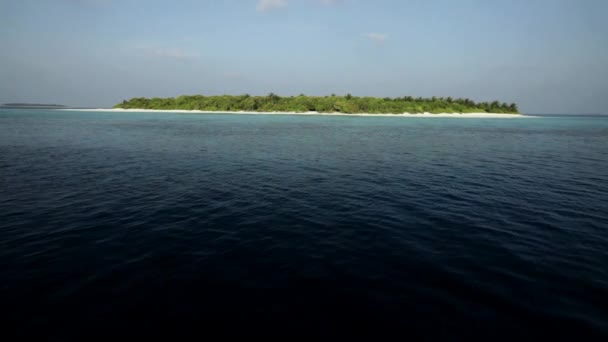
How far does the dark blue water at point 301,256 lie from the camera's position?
7586 millimetres

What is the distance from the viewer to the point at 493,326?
7.41 meters

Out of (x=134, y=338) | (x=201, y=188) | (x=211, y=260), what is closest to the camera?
(x=134, y=338)

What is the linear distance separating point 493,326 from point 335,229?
708 centimetres

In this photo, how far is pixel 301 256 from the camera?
10.9 m

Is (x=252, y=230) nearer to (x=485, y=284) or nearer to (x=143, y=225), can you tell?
(x=143, y=225)

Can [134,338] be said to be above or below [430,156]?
below

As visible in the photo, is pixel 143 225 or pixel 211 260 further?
pixel 143 225

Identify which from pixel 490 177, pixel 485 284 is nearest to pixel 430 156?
pixel 490 177

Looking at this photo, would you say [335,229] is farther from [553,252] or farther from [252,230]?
[553,252]

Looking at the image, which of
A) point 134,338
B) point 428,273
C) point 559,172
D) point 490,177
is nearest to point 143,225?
point 134,338

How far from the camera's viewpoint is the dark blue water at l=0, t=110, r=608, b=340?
7586 millimetres

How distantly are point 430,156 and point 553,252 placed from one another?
24.7 meters

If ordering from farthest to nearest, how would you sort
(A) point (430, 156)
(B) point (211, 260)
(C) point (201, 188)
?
(A) point (430, 156), (C) point (201, 188), (B) point (211, 260)

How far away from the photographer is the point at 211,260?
10.4 meters
